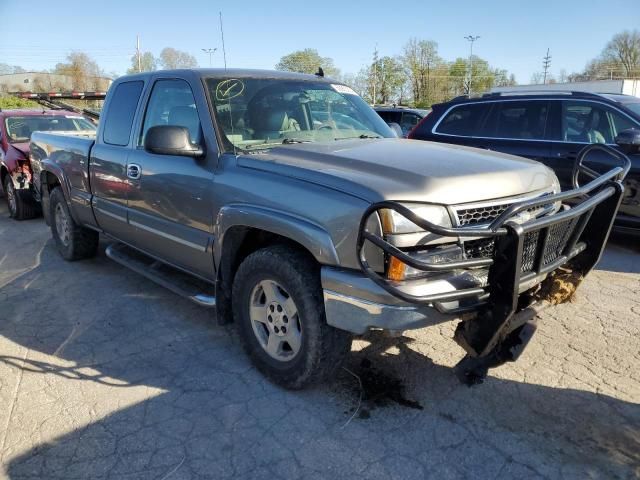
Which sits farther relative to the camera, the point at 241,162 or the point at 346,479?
the point at 241,162

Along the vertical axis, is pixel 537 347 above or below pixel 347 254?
below

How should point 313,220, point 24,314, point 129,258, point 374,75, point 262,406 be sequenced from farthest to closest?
point 374,75 → point 129,258 → point 24,314 → point 262,406 → point 313,220

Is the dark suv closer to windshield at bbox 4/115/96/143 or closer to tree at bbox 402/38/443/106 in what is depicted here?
windshield at bbox 4/115/96/143

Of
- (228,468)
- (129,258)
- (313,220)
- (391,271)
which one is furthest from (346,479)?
(129,258)

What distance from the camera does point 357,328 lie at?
2.65m

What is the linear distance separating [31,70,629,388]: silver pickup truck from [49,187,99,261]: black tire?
4.98 feet

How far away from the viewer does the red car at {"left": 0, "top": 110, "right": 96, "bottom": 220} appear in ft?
27.2

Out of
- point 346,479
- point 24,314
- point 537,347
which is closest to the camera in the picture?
point 346,479

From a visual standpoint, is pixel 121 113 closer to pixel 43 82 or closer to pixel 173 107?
pixel 173 107

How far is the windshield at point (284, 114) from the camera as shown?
361 centimetres

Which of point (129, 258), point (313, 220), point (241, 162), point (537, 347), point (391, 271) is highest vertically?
point (241, 162)

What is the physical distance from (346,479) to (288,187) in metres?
1.54

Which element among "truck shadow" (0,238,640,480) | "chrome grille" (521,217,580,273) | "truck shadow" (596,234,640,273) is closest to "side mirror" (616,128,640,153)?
"truck shadow" (596,234,640,273)

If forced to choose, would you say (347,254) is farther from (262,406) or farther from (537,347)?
(537,347)
